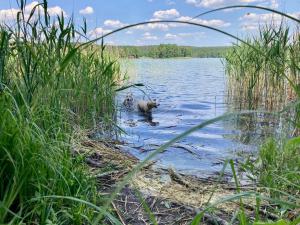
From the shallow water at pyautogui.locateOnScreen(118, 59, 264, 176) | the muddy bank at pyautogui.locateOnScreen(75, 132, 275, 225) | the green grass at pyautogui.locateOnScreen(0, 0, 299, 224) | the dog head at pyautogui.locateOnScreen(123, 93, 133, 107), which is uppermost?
the green grass at pyautogui.locateOnScreen(0, 0, 299, 224)

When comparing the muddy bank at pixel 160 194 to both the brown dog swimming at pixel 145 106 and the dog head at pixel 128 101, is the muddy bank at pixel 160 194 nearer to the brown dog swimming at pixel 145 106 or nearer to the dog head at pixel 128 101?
the brown dog swimming at pixel 145 106

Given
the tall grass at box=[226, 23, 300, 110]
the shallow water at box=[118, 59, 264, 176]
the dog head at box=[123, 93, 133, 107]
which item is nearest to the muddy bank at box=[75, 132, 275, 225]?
the shallow water at box=[118, 59, 264, 176]

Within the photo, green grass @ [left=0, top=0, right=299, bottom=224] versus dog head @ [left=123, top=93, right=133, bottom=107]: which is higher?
green grass @ [left=0, top=0, right=299, bottom=224]

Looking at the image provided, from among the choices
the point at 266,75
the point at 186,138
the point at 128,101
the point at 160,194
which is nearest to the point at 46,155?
the point at 160,194

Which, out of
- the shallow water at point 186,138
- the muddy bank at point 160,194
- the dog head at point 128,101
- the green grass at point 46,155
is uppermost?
the green grass at point 46,155

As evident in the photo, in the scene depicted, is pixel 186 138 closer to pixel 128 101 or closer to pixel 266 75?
pixel 266 75

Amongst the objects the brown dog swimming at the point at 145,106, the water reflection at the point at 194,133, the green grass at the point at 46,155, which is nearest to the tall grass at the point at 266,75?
the water reflection at the point at 194,133

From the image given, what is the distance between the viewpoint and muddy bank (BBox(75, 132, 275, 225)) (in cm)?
233

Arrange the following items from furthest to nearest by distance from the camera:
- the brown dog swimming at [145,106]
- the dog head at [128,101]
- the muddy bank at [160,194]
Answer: the dog head at [128,101], the brown dog swimming at [145,106], the muddy bank at [160,194]

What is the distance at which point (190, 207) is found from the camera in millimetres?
2477

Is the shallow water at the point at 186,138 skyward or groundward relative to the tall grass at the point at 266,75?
groundward

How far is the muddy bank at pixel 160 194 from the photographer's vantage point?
7.64 feet

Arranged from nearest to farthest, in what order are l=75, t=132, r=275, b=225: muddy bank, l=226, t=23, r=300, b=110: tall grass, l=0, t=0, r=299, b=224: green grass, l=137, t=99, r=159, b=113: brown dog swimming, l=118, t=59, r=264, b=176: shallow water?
l=0, t=0, r=299, b=224: green grass, l=75, t=132, r=275, b=225: muddy bank, l=118, t=59, r=264, b=176: shallow water, l=226, t=23, r=300, b=110: tall grass, l=137, t=99, r=159, b=113: brown dog swimming

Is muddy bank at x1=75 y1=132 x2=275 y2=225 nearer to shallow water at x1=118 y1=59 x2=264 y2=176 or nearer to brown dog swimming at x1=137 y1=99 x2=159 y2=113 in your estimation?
shallow water at x1=118 y1=59 x2=264 y2=176
